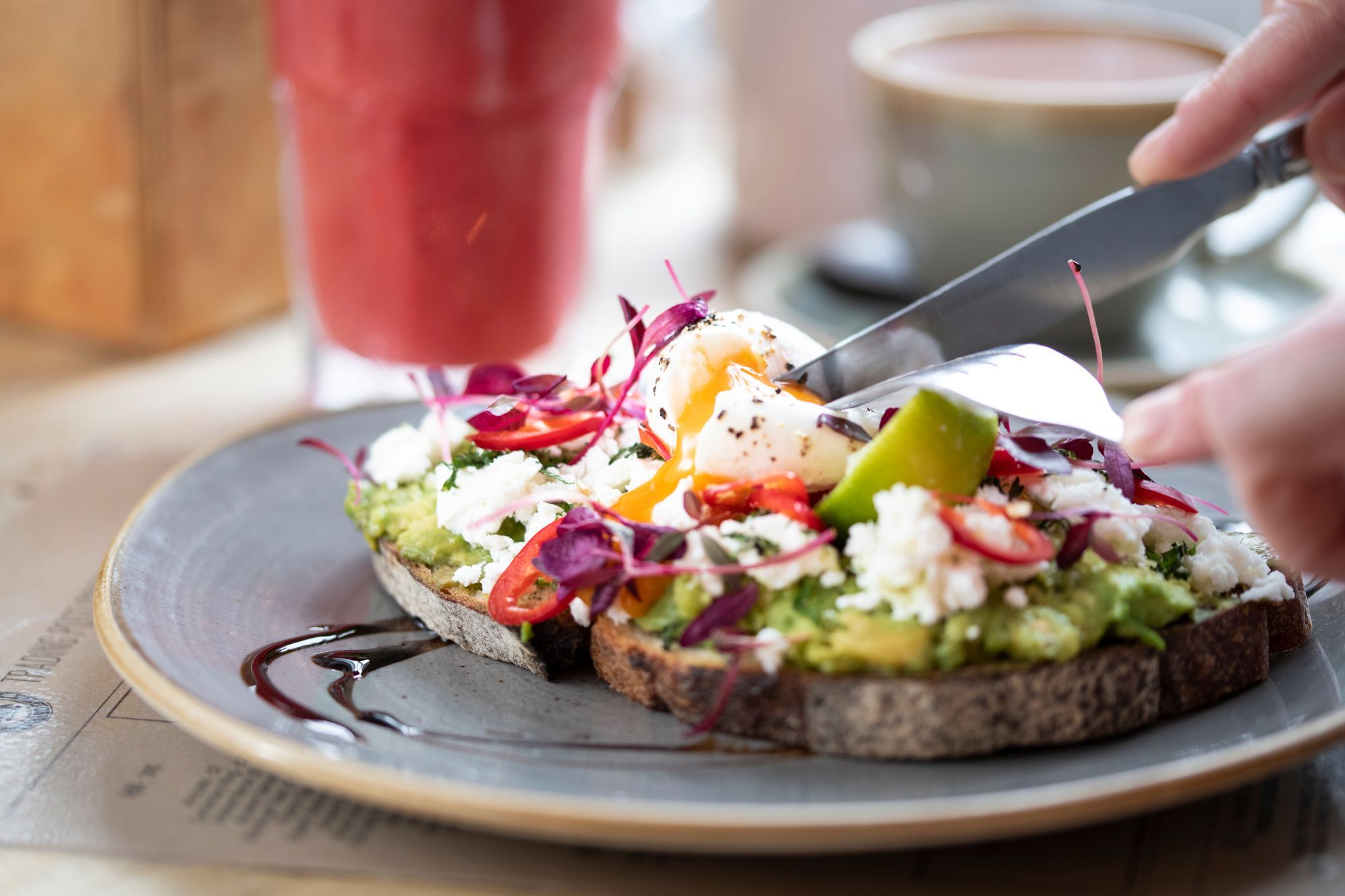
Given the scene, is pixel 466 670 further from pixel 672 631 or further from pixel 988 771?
pixel 988 771

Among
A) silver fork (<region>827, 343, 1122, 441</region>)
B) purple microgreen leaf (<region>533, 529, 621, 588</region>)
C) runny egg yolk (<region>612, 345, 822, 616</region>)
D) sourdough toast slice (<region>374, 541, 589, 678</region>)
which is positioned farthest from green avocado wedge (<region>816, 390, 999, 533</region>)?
sourdough toast slice (<region>374, 541, 589, 678</region>)

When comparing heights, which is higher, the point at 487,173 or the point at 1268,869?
the point at 487,173

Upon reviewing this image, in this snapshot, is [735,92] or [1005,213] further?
[735,92]

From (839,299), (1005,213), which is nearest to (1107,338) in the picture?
(1005,213)

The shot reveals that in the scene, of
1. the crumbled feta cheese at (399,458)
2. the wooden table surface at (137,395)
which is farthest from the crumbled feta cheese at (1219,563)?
the wooden table surface at (137,395)

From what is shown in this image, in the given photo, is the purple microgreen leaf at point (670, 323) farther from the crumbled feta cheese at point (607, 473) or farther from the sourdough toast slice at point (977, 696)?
the sourdough toast slice at point (977, 696)

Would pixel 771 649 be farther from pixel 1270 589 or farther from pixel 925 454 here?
pixel 1270 589
